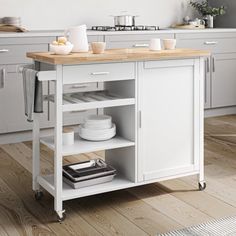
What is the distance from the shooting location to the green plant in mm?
5816

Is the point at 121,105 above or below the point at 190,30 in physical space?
below

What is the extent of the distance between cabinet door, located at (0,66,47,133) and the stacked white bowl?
4.95 feet

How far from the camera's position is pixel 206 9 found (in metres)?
5.88

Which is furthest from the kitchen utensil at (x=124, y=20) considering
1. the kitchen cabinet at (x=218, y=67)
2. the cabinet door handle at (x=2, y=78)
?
the cabinet door handle at (x=2, y=78)

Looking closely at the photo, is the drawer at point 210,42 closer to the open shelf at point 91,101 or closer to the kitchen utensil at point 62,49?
the open shelf at point 91,101

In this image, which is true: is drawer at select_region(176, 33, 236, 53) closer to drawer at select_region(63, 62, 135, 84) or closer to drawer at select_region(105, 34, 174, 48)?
drawer at select_region(105, 34, 174, 48)

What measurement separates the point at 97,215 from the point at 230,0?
3.74 m

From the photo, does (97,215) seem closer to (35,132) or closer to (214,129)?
(35,132)

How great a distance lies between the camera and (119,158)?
326 centimetres

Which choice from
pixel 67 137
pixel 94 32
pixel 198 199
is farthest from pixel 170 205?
pixel 94 32

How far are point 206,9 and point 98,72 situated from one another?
334 centimetres

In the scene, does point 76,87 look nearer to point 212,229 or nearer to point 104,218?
point 104,218

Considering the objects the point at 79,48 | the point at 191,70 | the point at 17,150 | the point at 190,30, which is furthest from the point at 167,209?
the point at 190,30

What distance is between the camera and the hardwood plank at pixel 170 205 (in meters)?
2.87
